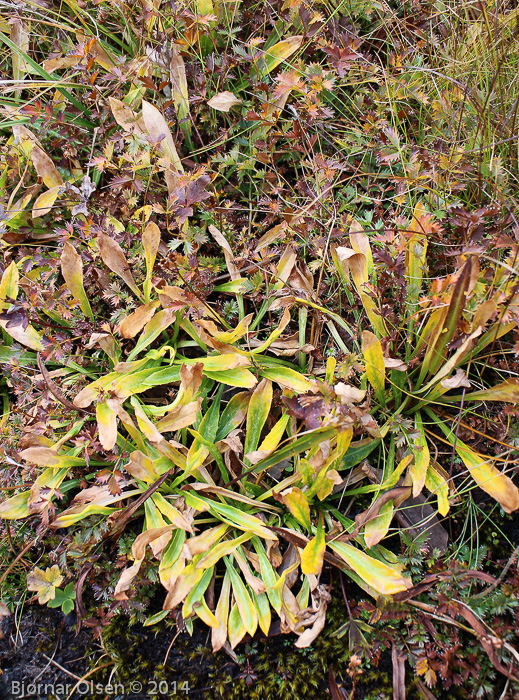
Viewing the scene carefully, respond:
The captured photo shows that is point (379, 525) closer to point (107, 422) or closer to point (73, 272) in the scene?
point (107, 422)

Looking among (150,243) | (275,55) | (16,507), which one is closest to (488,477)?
(150,243)

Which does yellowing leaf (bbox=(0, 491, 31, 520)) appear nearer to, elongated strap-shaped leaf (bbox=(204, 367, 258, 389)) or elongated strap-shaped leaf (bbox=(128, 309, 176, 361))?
elongated strap-shaped leaf (bbox=(128, 309, 176, 361))

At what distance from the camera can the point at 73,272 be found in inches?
74.1

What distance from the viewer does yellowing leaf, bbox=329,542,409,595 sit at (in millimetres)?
1468

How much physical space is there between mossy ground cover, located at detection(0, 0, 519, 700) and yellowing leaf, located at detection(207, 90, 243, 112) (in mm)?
105

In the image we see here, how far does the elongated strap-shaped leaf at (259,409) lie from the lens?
5.82ft

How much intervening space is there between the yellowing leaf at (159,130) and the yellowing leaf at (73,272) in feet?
1.82

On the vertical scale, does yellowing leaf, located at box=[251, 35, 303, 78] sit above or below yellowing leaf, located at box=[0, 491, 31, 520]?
above

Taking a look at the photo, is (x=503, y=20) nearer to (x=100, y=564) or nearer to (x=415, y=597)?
(x=415, y=597)

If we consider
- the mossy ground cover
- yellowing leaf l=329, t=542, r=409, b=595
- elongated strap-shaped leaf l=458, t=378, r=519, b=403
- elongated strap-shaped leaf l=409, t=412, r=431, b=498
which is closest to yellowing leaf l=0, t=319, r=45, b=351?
the mossy ground cover

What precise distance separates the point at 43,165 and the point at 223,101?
815 millimetres

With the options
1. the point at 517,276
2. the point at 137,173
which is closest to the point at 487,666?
the point at 517,276

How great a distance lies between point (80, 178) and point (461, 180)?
62.9 inches

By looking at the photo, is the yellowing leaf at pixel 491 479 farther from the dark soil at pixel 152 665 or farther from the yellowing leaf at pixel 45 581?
the yellowing leaf at pixel 45 581
